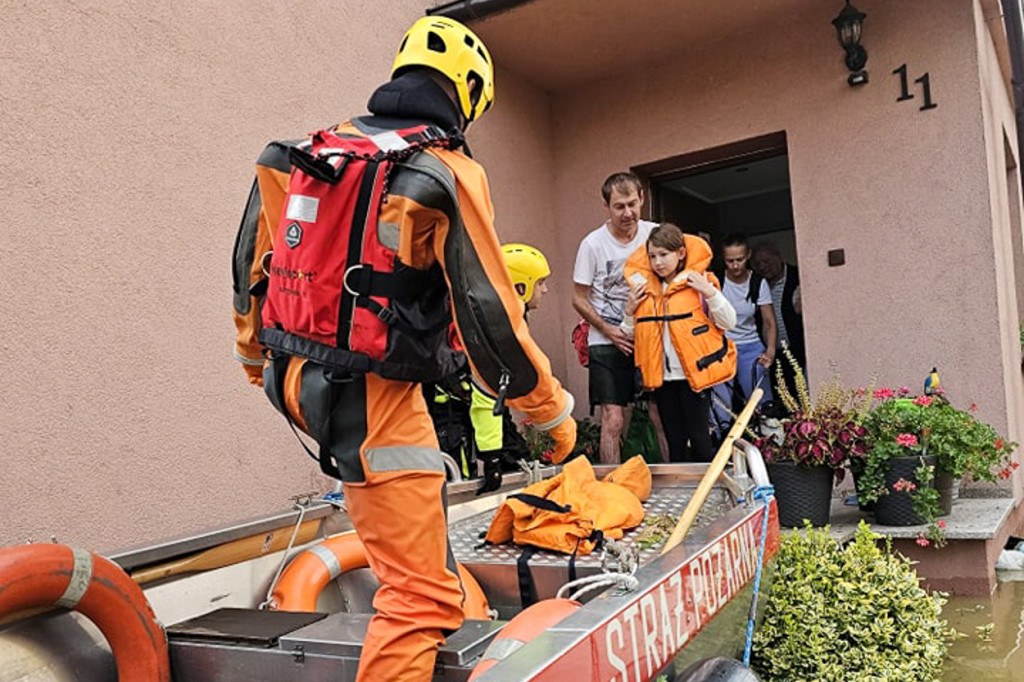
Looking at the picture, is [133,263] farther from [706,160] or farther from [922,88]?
[922,88]

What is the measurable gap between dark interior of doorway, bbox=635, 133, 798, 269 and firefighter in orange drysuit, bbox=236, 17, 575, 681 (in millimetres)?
5456

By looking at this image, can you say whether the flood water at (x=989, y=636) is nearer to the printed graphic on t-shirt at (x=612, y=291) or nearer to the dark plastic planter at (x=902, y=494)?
the dark plastic planter at (x=902, y=494)

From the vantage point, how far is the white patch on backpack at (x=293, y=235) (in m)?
2.02

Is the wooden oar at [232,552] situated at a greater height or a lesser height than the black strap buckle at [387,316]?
lesser

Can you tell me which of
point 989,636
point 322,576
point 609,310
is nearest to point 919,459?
point 989,636

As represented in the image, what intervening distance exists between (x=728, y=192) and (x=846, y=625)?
975cm

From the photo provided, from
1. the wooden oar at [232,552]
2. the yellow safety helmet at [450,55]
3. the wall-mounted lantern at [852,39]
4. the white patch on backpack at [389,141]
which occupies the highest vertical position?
the wall-mounted lantern at [852,39]

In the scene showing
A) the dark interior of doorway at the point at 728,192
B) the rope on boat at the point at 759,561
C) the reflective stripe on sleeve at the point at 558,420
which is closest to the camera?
the reflective stripe on sleeve at the point at 558,420

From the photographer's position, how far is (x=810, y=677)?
3076 mm

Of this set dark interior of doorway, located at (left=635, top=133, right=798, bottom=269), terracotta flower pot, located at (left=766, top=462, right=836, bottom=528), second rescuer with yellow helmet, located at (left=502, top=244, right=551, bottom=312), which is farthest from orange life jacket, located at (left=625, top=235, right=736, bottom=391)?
dark interior of doorway, located at (left=635, top=133, right=798, bottom=269)

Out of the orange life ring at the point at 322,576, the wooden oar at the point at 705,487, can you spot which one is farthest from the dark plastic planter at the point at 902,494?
the orange life ring at the point at 322,576

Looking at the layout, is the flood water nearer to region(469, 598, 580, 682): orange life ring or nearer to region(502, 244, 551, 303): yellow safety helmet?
region(469, 598, 580, 682): orange life ring

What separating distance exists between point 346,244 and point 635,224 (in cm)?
366

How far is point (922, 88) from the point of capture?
19.7 feet
